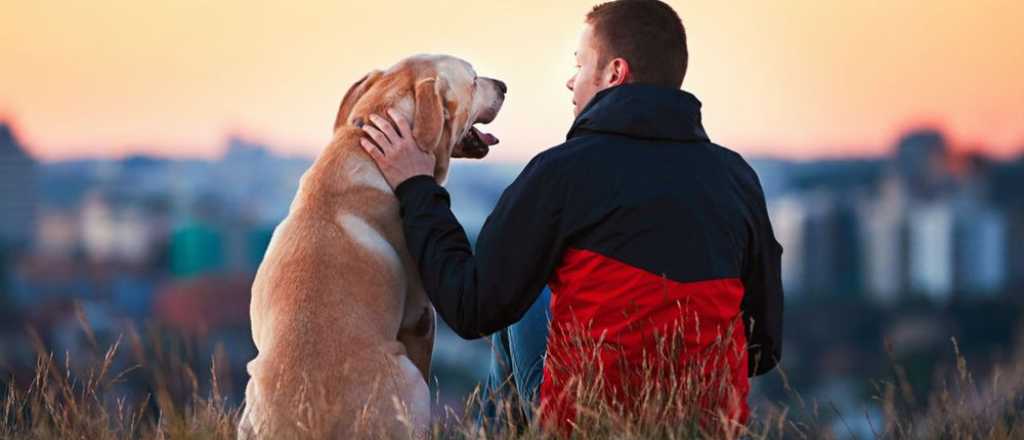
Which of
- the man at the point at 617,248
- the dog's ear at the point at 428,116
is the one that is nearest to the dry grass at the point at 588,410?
the man at the point at 617,248

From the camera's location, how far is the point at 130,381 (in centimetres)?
431

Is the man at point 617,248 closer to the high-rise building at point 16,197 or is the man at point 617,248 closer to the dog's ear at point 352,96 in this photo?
the dog's ear at point 352,96

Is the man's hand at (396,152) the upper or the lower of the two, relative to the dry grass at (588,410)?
upper

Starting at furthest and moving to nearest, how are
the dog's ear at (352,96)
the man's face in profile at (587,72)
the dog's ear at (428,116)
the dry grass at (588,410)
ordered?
the dog's ear at (352,96)
the dog's ear at (428,116)
the man's face in profile at (587,72)
the dry grass at (588,410)

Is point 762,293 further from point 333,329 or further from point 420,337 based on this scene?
point 333,329

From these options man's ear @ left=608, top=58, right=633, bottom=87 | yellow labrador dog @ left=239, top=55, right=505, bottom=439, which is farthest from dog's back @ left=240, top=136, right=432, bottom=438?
man's ear @ left=608, top=58, right=633, bottom=87

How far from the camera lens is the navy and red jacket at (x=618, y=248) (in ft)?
12.1

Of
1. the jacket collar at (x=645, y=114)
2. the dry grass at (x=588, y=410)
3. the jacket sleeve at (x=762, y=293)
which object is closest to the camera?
the dry grass at (x=588, y=410)

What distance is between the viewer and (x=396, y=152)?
13.9ft

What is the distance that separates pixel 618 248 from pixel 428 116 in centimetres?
97

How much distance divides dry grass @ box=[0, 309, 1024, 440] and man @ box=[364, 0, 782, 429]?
8 cm

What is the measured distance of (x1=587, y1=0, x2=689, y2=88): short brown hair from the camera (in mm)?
4039

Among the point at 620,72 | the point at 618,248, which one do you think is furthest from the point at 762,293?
the point at 620,72

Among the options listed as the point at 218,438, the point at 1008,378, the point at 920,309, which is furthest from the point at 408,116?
the point at 920,309
